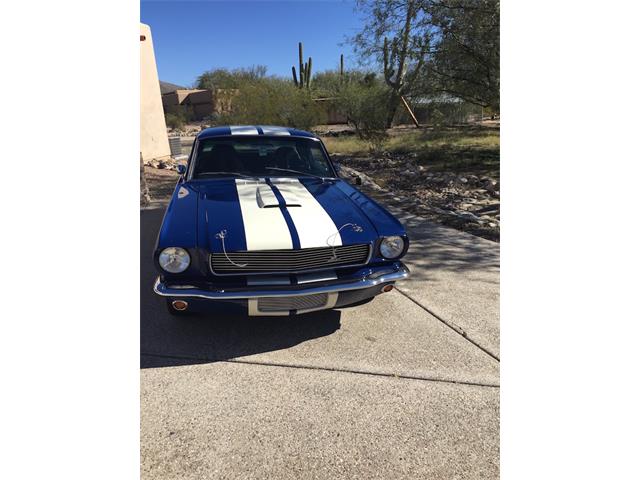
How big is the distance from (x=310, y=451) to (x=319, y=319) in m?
1.28

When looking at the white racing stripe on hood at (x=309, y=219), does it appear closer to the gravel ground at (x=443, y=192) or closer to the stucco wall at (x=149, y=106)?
the gravel ground at (x=443, y=192)

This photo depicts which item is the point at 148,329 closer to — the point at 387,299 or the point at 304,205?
the point at 304,205

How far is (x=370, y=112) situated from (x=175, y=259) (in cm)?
1451

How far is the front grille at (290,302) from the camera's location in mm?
2452

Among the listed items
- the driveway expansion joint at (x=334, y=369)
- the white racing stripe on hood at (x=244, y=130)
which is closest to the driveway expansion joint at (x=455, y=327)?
the driveway expansion joint at (x=334, y=369)

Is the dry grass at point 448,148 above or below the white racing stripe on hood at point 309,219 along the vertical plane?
above

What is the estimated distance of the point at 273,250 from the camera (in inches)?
97.7

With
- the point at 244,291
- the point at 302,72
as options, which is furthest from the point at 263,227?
the point at 302,72

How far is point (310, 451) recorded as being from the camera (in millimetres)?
1879

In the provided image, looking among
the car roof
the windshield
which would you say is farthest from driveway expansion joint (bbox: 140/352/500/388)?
the car roof

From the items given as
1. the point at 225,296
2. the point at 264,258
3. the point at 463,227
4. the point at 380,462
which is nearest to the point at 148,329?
the point at 225,296

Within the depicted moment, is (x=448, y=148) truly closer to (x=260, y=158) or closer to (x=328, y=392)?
(x=260, y=158)

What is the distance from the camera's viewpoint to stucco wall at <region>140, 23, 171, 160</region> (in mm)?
11289

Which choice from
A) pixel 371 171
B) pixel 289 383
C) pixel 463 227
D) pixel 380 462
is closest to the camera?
pixel 380 462
